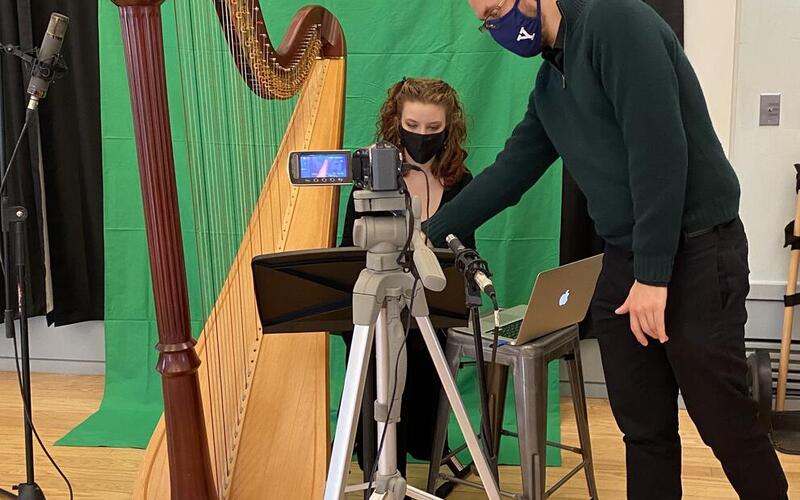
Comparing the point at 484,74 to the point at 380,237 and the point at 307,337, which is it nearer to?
the point at 307,337

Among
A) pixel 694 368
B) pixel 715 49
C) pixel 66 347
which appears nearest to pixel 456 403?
pixel 694 368

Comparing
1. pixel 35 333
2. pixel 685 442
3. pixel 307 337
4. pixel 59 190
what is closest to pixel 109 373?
pixel 35 333

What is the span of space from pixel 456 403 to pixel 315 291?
31cm

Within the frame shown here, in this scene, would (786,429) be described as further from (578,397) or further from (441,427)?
(441,427)

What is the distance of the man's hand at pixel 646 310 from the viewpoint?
1323mm

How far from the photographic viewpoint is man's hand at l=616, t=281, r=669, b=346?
1.32m

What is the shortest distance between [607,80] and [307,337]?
0.71 m

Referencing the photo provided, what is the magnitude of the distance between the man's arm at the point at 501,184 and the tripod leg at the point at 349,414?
0.60 m

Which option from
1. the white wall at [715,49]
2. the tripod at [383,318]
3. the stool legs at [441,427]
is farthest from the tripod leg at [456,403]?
the white wall at [715,49]

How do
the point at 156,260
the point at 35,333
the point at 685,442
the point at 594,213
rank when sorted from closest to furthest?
the point at 156,260 → the point at 594,213 → the point at 685,442 → the point at 35,333

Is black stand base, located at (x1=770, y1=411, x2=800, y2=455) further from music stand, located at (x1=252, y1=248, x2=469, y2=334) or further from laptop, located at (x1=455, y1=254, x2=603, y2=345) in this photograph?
music stand, located at (x1=252, y1=248, x2=469, y2=334)

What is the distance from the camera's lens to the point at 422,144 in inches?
84.6

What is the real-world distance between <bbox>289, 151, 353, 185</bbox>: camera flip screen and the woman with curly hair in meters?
1.12

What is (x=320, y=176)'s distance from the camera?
0.98m
